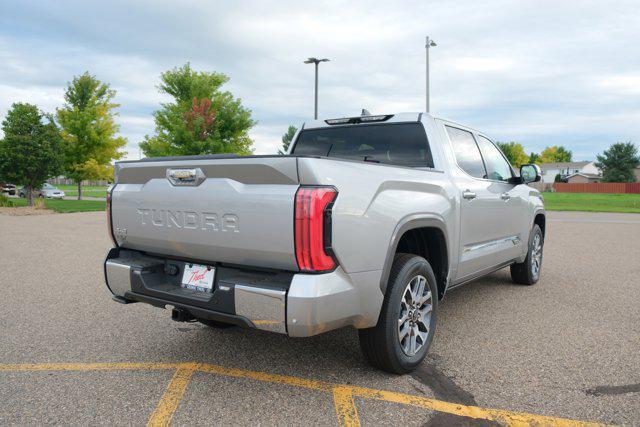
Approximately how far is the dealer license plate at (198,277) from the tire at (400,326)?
105cm

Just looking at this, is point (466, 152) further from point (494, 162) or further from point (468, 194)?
point (494, 162)

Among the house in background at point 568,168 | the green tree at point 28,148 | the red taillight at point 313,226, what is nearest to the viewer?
the red taillight at point 313,226

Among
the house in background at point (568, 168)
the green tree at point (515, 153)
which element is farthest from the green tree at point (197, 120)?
the house in background at point (568, 168)

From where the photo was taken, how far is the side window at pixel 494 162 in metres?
5.27

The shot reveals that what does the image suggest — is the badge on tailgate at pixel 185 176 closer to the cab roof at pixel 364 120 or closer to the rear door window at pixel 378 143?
the rear door window at pixel 378 143

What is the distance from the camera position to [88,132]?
1112 inches

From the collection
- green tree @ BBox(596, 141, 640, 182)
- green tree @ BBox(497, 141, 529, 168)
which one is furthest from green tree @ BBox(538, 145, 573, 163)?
green tree @ BBox(596, 141, 640, 182)

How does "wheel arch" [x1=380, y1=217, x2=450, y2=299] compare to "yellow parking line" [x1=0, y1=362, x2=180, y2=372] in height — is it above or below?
above

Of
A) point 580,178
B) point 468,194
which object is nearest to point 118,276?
point 468,194

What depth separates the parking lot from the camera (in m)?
2.93

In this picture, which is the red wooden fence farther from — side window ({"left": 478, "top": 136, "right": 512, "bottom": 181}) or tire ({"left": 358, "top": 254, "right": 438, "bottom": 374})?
tire ({"left": 358, "top": 254, "right": 438, "bottom": 374})

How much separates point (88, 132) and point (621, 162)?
77.9 meters

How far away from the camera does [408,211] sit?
337 cm

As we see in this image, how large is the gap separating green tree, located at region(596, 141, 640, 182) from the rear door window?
282 ft
